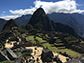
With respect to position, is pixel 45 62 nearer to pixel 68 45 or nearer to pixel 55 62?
pixel 55 62

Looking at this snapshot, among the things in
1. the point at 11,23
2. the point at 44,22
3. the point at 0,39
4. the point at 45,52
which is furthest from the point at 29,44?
the point at 44,22

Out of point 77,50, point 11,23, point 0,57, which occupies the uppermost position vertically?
point 11,23

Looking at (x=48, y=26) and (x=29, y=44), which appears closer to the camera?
(x=29, y=44)

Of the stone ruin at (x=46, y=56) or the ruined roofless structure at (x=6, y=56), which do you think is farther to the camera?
the stone ruin at (x=46, y=56)

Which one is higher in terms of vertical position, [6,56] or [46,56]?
[6,56]

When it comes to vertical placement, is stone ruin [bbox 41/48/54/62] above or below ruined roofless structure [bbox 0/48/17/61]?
below

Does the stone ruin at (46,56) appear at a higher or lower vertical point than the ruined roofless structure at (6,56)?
lower

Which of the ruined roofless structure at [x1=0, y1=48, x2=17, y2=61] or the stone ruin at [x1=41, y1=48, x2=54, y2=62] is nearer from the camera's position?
the ruined roofless structure at [x1=0, y1=48, x2=17, y2=61]

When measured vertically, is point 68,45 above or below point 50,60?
below

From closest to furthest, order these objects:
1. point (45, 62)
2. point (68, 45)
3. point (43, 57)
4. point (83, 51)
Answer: point (45, 62), point (43, 57), point (83, 51), point (68, 45)

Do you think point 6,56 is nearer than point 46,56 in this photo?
Yes

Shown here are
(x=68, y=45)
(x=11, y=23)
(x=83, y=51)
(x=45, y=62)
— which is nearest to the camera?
(x=45, y=62)
